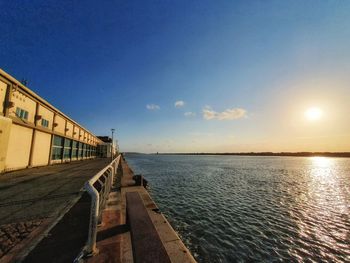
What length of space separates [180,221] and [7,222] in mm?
7220

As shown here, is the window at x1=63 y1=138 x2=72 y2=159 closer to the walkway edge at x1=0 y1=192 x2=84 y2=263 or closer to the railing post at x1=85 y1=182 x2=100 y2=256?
the walkway edge at x1=0 y1=192 x2=84 y2=263

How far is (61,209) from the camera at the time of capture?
592 centimetres

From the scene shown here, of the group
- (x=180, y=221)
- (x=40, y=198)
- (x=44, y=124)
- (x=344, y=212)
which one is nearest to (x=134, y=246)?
(x=40, y=198)

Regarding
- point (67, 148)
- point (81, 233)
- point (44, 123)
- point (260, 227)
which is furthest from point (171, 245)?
point (67, 148)

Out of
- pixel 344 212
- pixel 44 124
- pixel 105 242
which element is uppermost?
pixel 44 124

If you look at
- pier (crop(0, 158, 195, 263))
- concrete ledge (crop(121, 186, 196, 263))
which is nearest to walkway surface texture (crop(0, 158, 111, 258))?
pier (crop(0, 158, 195, 263))

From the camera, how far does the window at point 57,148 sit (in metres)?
21.9

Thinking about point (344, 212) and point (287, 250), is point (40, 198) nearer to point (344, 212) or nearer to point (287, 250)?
point (287, 250)

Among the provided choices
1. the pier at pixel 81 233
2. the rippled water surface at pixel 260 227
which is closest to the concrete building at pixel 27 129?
the pier at pixel 81 233

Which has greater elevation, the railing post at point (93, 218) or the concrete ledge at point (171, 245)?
the railing post at point (93, 218)

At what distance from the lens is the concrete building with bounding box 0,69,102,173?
12969mm

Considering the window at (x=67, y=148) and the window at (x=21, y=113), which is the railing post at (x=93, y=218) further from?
the window at (x=67, y=148)

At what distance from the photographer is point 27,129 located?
52.5ft

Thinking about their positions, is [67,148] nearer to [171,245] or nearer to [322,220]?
[171,245]
